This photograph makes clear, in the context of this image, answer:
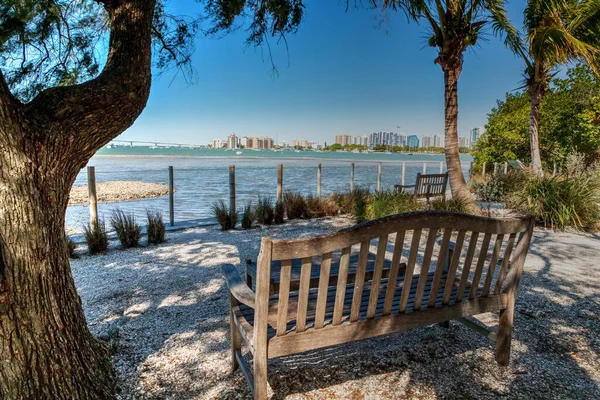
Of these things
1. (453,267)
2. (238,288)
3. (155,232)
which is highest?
(453,267)

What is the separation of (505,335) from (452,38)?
636 centimetres

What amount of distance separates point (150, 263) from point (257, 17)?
365 centimetres

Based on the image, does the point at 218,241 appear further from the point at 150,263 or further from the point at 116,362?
the point at 116,362

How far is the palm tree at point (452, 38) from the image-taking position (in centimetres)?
679

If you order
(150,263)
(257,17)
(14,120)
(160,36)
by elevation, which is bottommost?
(150,263)

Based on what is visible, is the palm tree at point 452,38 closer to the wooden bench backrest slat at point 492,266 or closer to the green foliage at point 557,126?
the wooden bench backrest slat at point 492,266

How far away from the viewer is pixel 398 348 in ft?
8.19

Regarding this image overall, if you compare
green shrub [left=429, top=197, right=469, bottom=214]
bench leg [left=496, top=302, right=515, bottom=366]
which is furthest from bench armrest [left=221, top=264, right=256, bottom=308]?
green shrub [left=429, top=197, right=469, bottom=214]

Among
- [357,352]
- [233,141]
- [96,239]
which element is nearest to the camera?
[357,352]

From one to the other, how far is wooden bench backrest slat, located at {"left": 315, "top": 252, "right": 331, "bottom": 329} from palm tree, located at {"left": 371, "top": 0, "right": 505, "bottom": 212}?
6.08m

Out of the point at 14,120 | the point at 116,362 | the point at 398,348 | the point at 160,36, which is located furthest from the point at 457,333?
the point at 160,36

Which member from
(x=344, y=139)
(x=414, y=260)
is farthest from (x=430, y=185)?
(x=344, y=139)

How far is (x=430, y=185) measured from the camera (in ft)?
26.5

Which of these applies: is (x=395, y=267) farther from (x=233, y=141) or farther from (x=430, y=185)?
(x=233, y=141)
